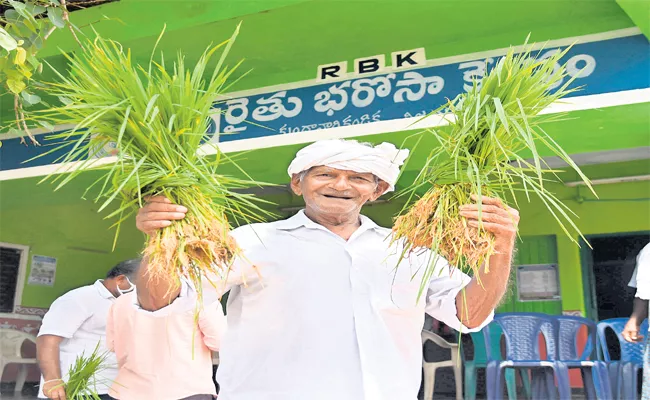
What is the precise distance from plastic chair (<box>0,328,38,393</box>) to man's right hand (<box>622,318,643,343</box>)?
597 cm

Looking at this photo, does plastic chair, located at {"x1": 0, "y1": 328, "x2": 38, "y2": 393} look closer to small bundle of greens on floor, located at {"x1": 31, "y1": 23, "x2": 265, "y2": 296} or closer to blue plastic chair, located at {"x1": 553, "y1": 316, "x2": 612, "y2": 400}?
blue plastic chair, located at {"x1": 553, "y1": 316, "x2": 612, "y2": 400}

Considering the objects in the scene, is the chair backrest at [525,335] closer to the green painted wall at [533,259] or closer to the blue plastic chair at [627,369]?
the blue plastic chair at [627,369]

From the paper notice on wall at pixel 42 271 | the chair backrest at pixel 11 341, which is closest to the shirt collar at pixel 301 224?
the chair backrest at pixel 11 341

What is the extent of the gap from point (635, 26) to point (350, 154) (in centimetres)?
322

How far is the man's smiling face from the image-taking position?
193cm

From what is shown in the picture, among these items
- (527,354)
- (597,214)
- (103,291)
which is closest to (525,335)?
(527,354)

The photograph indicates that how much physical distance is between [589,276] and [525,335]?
2167 millimetres

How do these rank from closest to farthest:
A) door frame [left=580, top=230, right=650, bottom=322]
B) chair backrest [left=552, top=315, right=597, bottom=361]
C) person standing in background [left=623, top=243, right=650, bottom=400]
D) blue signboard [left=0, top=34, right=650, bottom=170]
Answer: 1. person standing in background [left=623, top=243, right=650, bottom=400]
2. blue signboard [left=0, top=34, right=650, bottom=170]
3. chair backrest [left=552, top=315, right=597, bottom=361]
4. door frame [left=580, top=230, right=650, bottom=322]

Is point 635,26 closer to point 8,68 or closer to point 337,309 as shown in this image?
point 337,309

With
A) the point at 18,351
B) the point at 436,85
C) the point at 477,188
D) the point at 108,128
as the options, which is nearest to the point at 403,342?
the point at 477,188

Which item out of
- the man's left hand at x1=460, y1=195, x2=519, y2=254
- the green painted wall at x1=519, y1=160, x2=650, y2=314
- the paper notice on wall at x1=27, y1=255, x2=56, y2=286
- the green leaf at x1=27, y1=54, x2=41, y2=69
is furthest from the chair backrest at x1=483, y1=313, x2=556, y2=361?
the paper notice on wall at x1=27, y1=255, x2=56, y2=286

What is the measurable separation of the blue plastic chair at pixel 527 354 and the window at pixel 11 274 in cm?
595

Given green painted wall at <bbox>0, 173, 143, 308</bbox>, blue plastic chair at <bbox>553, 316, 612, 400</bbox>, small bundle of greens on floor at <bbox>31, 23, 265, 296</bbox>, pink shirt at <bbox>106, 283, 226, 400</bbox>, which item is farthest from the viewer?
green painted wall at <bbox>0, 173, 143, 308</bbox>

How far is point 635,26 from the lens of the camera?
→ 13.7ft
